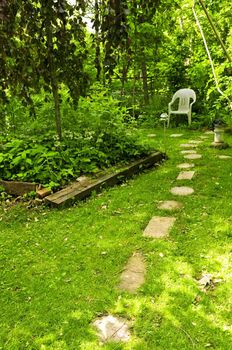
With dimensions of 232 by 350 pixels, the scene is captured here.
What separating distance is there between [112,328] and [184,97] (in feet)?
21.3

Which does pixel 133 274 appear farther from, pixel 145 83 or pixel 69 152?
pixel 145 83

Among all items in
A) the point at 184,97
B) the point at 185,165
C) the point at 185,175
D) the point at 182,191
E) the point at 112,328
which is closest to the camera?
the point at 112,328

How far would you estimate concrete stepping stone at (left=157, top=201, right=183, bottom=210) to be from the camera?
335 cm

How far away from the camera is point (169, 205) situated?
3.40 meters

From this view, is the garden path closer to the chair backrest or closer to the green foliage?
the green foliage

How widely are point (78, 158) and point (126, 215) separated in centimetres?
122

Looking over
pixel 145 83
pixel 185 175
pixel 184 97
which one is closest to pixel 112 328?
pixel 185 175

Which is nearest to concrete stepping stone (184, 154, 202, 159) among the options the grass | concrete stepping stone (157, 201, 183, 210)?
the grass

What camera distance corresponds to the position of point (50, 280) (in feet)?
7.69

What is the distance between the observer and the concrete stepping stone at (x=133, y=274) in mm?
2218

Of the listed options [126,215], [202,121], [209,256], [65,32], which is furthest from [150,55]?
[209,256]

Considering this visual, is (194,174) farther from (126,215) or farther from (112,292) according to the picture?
(112,292)

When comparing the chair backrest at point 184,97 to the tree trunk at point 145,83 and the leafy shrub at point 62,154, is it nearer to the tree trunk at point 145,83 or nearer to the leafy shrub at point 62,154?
the tree trunk at point 145,83

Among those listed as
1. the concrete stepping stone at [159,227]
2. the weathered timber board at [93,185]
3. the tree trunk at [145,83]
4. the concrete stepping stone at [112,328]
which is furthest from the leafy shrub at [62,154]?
the tree trunk at [145,83]
